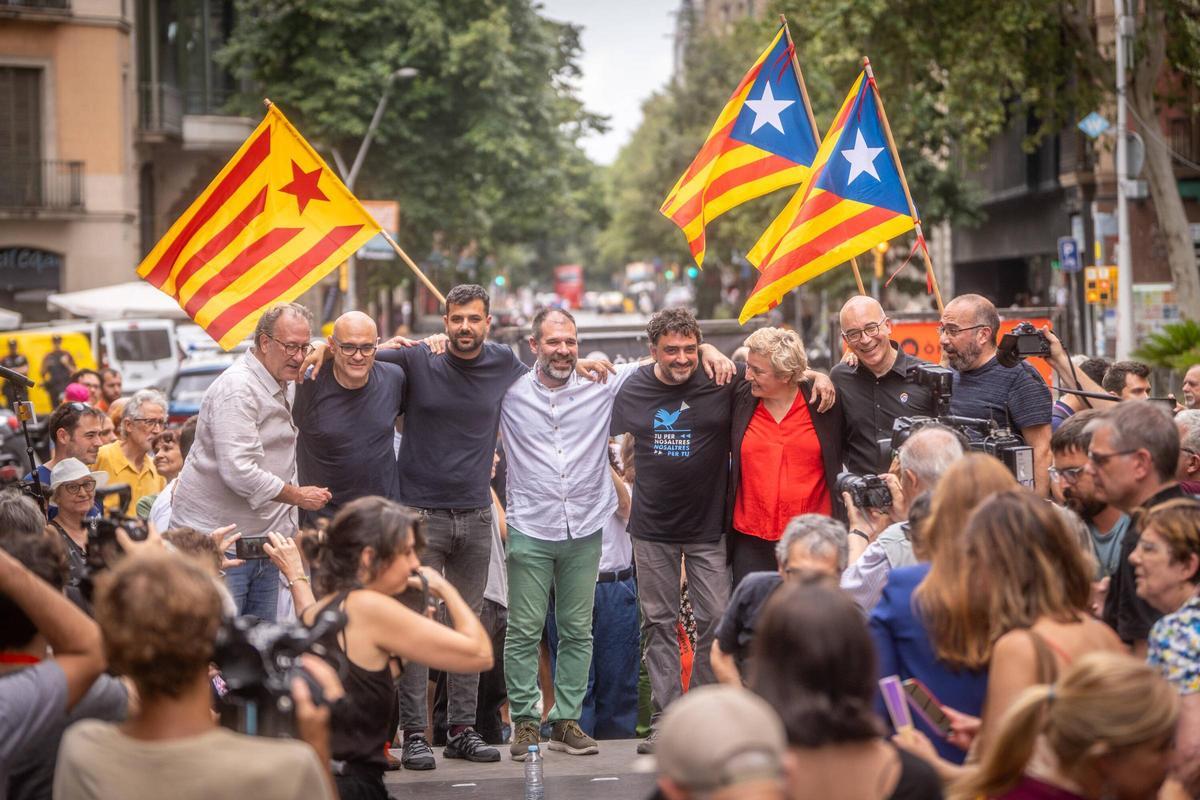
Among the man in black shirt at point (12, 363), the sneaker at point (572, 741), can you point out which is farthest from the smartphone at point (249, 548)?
the man in black shirt at point (12, 363)

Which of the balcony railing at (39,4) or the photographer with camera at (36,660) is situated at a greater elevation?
the balcony railing at (39,4)

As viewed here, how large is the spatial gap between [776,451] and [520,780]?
203 cm

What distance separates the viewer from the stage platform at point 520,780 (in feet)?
23.1

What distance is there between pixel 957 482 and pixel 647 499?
351 centimetres

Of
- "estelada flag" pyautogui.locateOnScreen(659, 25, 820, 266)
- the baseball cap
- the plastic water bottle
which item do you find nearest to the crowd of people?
the baseball cap

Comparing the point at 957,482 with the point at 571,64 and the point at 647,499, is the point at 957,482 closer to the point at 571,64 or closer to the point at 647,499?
the point at 647,499

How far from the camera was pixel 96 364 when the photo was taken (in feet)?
85.7

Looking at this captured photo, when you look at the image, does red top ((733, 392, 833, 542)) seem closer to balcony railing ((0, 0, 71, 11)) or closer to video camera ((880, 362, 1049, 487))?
video camera ((880, 362, 1049, 487))

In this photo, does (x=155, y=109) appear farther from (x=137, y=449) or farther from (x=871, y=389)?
(x=871, y=389)

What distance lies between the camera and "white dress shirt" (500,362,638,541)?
25.4ft

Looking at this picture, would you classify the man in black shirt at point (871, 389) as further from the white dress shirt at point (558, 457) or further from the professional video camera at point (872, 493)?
the professional video camera at point (872, 493)

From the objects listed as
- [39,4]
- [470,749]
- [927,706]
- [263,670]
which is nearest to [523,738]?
[470,749]

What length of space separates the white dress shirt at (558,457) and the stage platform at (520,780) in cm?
114

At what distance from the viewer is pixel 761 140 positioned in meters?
10.3
